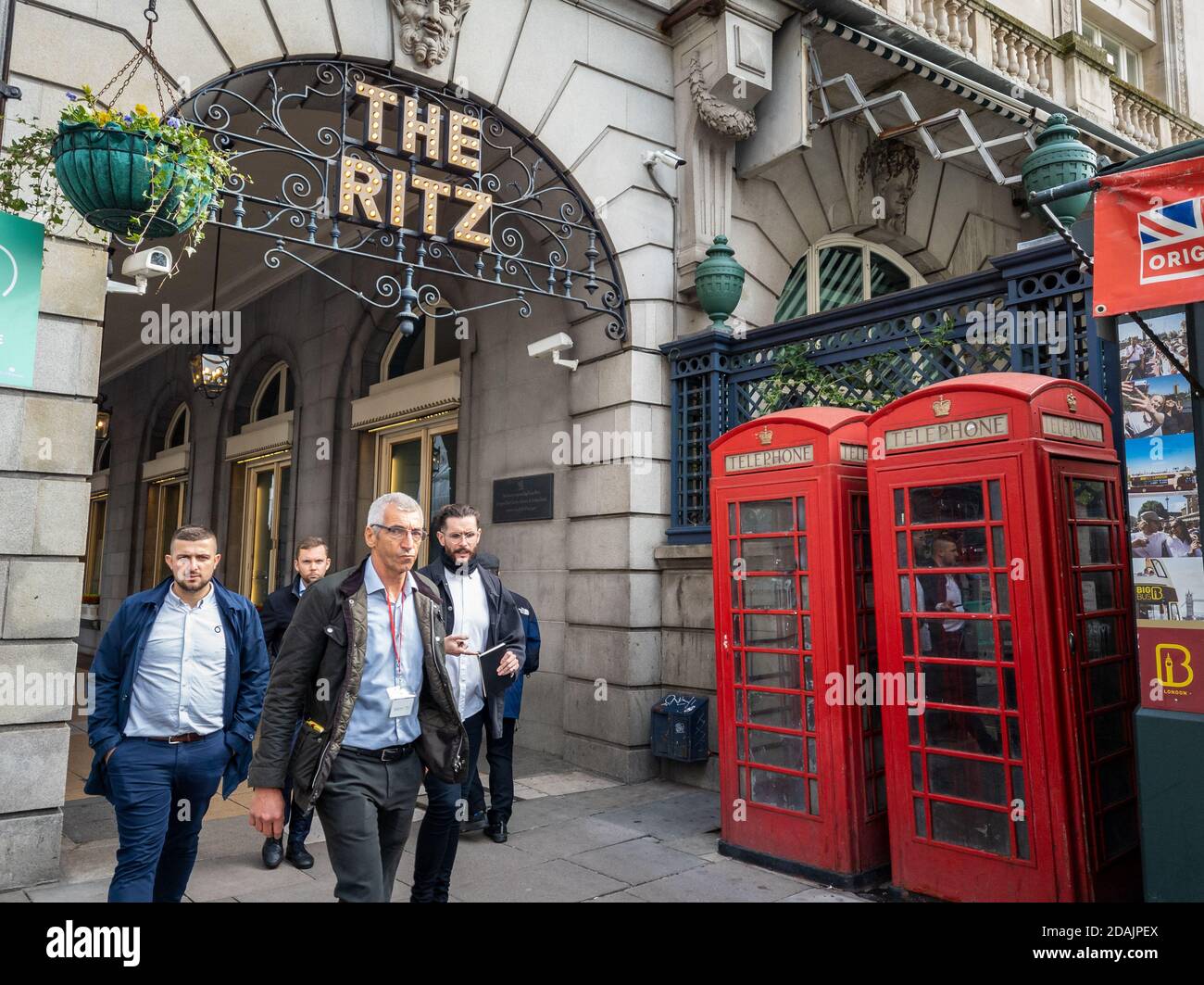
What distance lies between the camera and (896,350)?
24.1 feet

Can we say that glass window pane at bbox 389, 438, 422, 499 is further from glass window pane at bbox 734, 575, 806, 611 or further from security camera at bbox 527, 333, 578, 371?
glass window pane at bbox 734, 575, 806, 611

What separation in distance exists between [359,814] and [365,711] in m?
0.41

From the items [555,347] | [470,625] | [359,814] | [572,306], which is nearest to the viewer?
[359,814]

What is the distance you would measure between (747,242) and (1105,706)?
6159 millimetres

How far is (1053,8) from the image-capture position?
14.2 m

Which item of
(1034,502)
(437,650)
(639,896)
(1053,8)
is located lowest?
(639,896)

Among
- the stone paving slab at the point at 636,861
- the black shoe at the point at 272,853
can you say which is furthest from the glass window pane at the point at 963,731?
the black shoe at the point at 272,853

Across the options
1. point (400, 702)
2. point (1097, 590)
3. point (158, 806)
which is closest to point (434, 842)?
point (400, 702)

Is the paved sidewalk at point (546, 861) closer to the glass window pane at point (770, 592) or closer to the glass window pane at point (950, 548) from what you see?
the glass window pane at point (770, 592)

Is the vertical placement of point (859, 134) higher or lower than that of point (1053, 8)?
lower

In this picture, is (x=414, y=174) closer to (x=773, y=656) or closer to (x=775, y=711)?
(x=773, y=656)

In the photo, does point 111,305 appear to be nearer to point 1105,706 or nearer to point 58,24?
point 58,24

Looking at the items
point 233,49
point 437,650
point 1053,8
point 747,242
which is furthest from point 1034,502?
point 1053,8

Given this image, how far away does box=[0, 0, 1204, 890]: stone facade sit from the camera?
5625 millimetres
